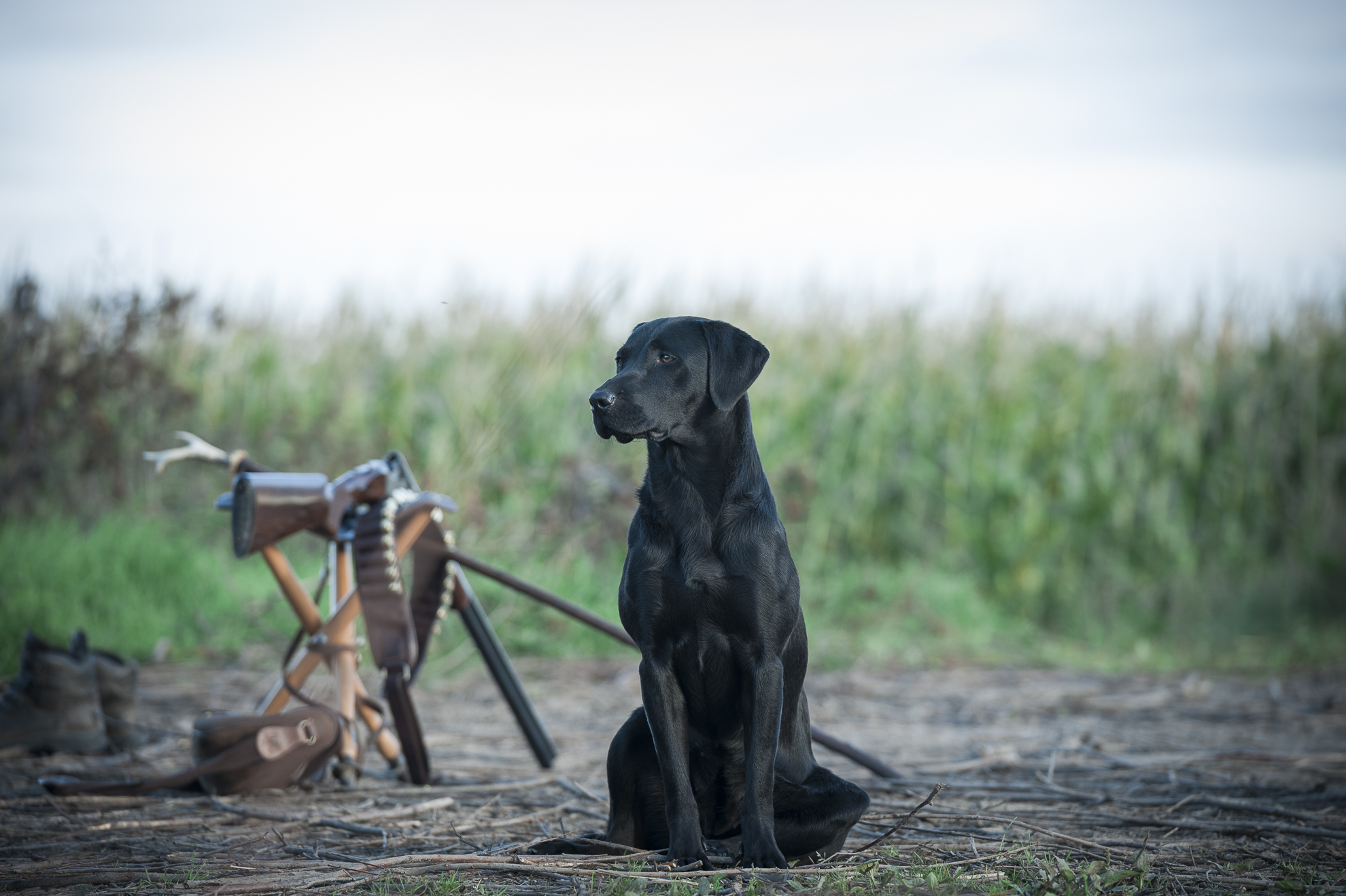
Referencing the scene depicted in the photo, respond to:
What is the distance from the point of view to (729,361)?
8.09ft

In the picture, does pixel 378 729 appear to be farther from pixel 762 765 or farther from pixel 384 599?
pixel 762 765

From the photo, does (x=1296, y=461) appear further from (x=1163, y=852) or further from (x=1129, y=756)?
(x=1163, y=852)

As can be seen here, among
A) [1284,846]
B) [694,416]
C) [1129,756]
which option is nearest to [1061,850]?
[1284,846]

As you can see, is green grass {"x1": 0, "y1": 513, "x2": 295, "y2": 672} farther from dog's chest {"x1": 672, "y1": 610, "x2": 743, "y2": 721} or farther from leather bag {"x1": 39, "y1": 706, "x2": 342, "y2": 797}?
dog's chest {"x1": 672, "y1": 610, "x2": 743, "y2": 721}

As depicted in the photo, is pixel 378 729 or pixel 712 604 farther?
pixel 378 729

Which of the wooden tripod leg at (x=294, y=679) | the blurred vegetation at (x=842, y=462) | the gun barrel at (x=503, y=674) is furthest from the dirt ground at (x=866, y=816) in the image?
the blurred vegetation at (x=842, y=462)

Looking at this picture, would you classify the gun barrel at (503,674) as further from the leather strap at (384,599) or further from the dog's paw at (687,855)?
the dog's paw at (687,855)

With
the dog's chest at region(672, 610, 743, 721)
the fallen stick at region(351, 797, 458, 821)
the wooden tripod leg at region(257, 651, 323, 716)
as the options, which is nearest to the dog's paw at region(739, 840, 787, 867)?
the dog's chest at region(672, 610, 743, 721)

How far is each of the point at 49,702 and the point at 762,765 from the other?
9.51ft

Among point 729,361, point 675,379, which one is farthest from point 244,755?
point 729,361

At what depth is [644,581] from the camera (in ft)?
7.91

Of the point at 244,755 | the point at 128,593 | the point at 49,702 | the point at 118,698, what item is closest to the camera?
the point at 244,755

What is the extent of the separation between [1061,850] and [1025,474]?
21.4ft

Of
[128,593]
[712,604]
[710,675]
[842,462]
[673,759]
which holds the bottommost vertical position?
[128,593]
